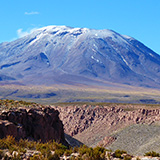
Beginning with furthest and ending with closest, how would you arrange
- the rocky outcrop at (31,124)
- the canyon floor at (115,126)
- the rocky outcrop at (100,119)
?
the rocky outcrop at (100,119) → the canyon floor at (115,126) → the rocky outcrop at (31,124)

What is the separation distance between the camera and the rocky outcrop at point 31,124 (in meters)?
26.4

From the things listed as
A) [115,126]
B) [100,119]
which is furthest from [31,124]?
[100,119]

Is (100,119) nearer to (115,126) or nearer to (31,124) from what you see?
(115,126)

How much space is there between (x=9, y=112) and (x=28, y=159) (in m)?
13.4

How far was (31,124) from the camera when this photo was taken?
3119cm

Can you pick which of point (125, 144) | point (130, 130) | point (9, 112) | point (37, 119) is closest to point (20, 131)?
point (9, 112)

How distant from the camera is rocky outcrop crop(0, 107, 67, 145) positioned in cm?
2642

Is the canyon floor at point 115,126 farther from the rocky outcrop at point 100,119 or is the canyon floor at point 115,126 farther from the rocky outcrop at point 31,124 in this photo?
the rocky outcrop at point 31,124

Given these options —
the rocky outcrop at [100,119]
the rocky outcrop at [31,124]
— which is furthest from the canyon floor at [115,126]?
the rocky outcrop at [31,124]

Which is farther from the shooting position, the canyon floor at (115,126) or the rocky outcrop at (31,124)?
the canyon floor at (115,126)

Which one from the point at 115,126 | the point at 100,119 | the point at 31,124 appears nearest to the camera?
the point at 31,124

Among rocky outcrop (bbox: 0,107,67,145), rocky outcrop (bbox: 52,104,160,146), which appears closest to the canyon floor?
rocky outcrop (bbox: 52,104,160,146)

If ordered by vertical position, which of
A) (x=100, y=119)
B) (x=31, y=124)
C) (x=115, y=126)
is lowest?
(x=115, y=126)

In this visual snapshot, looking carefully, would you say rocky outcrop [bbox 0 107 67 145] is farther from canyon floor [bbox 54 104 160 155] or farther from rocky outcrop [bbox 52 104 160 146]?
rocky outcrop [bbox 52 104 160 146]
